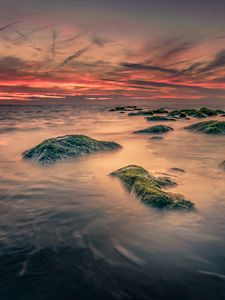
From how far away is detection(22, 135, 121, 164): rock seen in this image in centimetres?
868

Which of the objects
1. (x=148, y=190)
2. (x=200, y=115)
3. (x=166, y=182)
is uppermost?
(x=200, y=115)

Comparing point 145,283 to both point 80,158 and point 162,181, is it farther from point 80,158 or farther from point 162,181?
point 80,158

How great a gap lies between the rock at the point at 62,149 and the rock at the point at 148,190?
258 centimetres

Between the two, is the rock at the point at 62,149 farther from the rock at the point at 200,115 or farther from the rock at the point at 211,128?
the rock at the point at 200,115

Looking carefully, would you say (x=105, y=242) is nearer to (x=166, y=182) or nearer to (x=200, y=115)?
(x=166, y=182)

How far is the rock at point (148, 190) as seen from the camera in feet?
15.6

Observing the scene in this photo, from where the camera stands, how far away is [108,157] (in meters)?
9.34

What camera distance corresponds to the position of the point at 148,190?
5211mm

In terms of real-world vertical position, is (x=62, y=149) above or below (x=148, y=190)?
above

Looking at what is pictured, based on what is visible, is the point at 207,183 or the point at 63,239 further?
the point at 207,183

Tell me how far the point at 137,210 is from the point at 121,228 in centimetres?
67

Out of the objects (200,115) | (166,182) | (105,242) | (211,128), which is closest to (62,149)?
(166,182)

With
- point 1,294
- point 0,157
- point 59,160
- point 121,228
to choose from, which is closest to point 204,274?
point 121,228

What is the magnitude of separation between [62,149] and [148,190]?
4627mm
